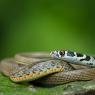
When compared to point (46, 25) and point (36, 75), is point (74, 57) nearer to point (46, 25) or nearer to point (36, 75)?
point (36, 75)

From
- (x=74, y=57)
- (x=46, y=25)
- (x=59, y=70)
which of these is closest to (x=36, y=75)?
(x=59, y=70)

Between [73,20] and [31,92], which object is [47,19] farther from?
[31,92]

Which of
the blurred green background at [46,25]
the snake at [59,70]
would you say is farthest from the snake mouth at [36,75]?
the blurred green background at [46,25]

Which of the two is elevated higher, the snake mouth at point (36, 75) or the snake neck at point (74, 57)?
the snake neck at point (74, 57)

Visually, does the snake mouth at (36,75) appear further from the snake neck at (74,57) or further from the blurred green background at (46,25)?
the blurred green background at (46,25)

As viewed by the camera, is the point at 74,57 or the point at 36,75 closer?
the point at 36,75

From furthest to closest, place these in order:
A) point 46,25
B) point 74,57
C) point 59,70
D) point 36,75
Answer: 1. point 46,25
2. point 74,57
3. point 59,70
4. point 36,75

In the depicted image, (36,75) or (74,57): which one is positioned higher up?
(74,57)

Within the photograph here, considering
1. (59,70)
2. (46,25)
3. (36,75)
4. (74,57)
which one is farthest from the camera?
(46,25)
